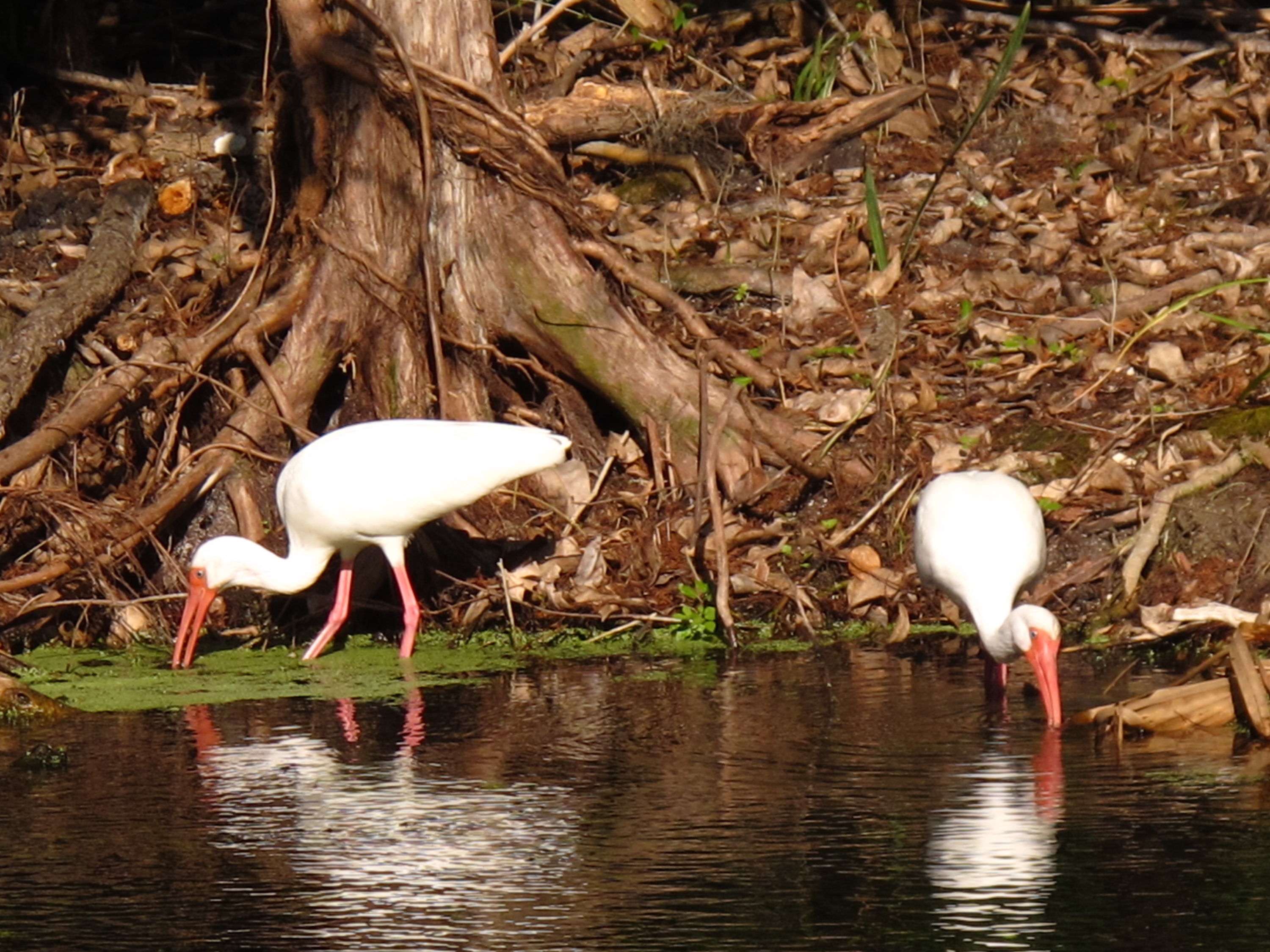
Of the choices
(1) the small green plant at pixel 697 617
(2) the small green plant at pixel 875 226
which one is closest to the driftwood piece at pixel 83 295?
(1) the small green plant at pixel 697 617

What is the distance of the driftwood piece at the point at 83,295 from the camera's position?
9.34 metres

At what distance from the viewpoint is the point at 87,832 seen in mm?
5230

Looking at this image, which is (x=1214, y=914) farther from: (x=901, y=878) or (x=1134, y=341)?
(x=1134, y=341)

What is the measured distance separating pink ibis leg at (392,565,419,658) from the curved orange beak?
2.77 metres

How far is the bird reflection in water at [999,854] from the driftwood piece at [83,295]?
208 inches

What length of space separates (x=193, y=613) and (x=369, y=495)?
88 cm

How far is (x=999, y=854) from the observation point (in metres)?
4.76

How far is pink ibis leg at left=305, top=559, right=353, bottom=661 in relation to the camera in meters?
8.44

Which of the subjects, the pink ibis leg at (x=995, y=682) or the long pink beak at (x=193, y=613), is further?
the long pink beak at (x=193, y=613)

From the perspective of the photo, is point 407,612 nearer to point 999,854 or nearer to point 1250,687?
point 1250,687

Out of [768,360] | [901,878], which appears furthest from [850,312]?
[901,878]

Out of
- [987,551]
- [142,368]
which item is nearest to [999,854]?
[987,551]

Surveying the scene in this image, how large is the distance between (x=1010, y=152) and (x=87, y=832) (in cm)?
846

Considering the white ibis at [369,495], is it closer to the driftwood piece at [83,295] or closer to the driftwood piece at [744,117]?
the driftwood piece at [83,295]
